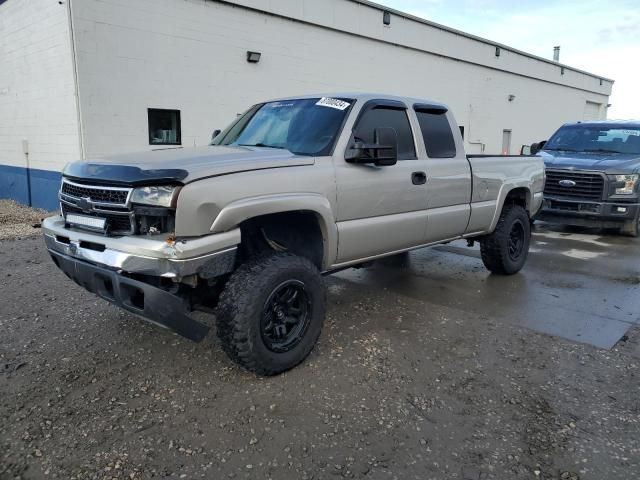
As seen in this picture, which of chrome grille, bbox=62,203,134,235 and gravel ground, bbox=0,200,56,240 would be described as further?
gravel ground, bbox=0,200,56,240

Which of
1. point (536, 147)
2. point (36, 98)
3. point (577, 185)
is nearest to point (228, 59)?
point (36, 98)

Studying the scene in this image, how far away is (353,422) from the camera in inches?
116

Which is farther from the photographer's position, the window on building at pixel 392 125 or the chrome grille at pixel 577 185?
the chrome grille at pixel 577 185

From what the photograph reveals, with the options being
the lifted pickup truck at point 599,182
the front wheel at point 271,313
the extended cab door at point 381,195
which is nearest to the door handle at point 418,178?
the extended cab door at point 381,195

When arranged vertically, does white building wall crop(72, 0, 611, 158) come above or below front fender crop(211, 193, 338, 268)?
above

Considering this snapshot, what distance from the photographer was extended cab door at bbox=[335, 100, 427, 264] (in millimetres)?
3889

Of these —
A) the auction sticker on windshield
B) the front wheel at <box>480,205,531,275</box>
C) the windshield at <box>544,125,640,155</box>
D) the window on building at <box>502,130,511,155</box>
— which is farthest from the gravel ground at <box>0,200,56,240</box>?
the window on building at <box>502,130,511,155</box>

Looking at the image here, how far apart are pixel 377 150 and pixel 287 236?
0.96 m

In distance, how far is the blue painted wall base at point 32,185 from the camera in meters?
10.1

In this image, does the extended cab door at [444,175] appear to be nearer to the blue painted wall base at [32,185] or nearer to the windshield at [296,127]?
the windshield at [296,127]

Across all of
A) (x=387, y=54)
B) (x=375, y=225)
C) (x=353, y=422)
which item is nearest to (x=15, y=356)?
(x=353, y=422)

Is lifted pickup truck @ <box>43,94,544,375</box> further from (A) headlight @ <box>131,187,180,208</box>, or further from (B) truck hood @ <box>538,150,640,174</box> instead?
(B) truck hood @ <box>538,150,640,174</box>

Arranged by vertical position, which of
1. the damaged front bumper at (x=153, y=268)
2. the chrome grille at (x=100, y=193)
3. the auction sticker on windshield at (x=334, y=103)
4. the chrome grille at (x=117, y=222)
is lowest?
the damaged front bumper at (x=153, y=268)

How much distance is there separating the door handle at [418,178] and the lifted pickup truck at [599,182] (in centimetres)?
535
